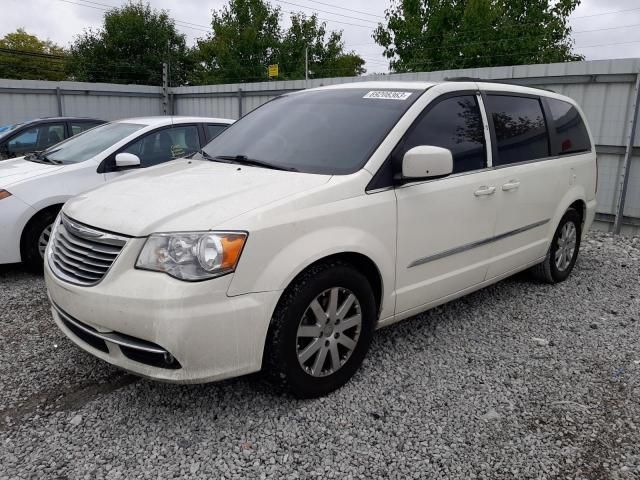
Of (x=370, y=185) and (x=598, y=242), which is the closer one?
(x=370, y=185)

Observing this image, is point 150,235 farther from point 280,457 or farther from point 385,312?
point 385,312

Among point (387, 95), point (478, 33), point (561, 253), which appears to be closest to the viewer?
point (387, 95)

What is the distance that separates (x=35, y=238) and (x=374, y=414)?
3699 millimetres

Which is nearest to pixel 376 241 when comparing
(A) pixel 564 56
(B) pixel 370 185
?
(B) pixel 370 185

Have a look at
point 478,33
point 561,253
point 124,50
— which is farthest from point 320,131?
point 124,50

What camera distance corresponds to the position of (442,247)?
3.51 metres

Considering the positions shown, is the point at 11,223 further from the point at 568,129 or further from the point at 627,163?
the point at 627,163

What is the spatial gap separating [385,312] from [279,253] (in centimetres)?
95

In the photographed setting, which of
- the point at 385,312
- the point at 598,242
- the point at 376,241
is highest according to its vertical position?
the point at 376,241

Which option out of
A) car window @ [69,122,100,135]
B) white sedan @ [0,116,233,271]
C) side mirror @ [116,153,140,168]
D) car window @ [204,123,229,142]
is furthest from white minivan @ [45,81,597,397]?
car window @ [69,122,100,135]

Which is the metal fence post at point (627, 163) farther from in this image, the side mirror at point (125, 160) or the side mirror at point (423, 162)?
the side mirror at point (125, 160)

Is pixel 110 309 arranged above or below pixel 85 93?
below

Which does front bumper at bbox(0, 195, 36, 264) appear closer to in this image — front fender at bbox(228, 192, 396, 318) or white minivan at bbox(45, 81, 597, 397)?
white minivan at bbox(45, 81, 597, 397)

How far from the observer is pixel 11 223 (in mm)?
4816
